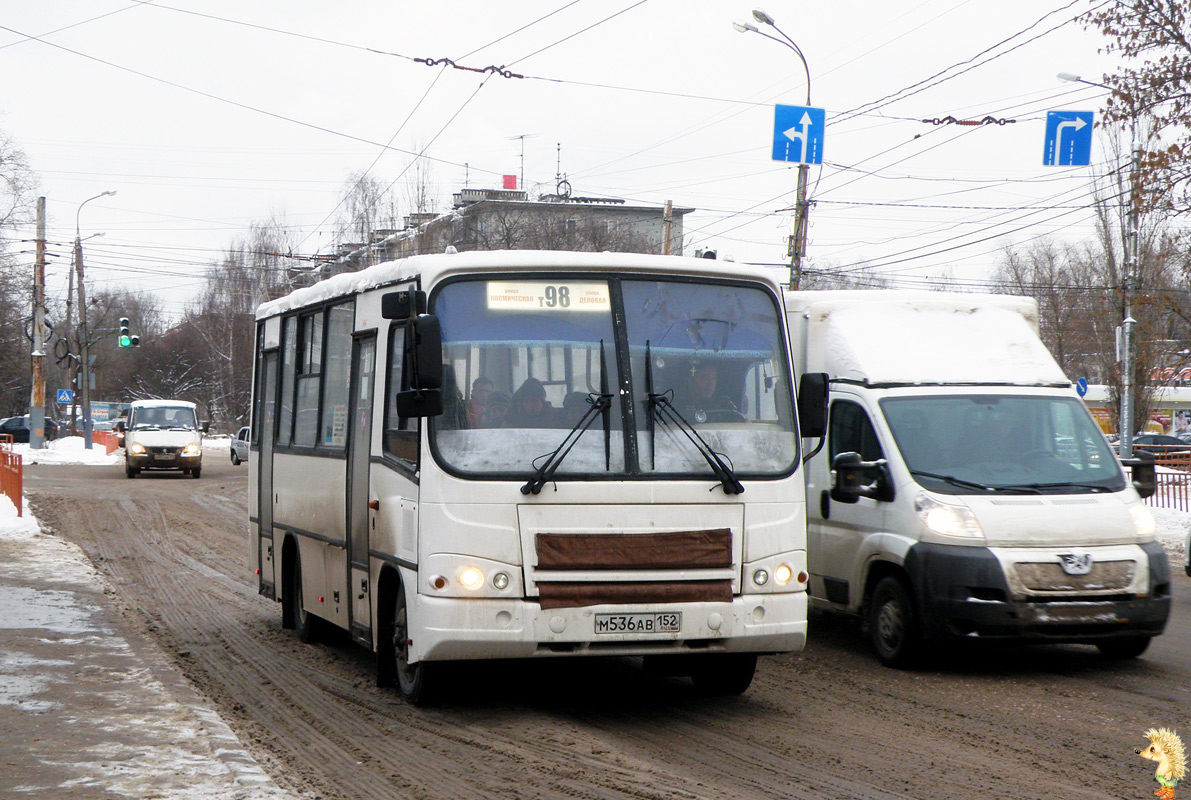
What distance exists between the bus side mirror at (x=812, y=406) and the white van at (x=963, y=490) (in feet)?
5.09

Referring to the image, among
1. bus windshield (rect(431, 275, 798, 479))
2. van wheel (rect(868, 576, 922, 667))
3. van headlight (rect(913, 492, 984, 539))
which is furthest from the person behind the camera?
van wheel (rect(868, 576, 922, 667))

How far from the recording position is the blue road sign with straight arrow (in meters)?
23.1

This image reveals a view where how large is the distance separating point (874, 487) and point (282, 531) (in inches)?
189

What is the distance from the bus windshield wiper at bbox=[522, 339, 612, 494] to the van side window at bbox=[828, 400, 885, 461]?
3.19m

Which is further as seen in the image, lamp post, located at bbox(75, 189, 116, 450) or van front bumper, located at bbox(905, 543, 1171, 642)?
lamp post, located at bbox(75, 189, 116, 450)

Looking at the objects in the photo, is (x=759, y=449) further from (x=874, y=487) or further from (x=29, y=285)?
(x=29, y=285)

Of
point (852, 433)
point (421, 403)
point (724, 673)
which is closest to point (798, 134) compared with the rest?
point (852, 433)

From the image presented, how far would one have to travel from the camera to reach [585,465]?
296 inches

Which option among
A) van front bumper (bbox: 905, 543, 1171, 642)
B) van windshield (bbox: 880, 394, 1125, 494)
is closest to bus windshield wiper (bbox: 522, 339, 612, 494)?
van front bumper (bbox: 905, 543, 1171, 642)

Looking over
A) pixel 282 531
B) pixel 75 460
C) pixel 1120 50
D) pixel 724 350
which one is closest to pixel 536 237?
pixel 75 460

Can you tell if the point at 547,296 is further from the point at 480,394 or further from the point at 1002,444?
the point at 1002,444

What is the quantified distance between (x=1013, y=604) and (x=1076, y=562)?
21.3 inches

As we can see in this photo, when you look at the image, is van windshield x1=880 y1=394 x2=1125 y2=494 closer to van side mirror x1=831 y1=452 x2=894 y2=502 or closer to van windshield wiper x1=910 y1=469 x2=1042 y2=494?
van windshield wiper x1=910 y1=469 x2=1042 y2=494

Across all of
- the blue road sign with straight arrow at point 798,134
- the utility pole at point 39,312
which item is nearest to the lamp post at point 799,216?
the blue road sign with straight arrow at point 798,134
